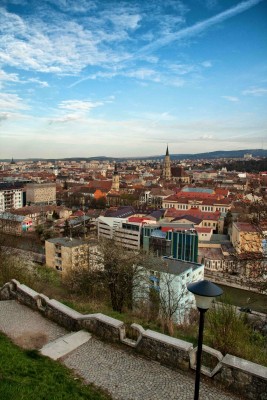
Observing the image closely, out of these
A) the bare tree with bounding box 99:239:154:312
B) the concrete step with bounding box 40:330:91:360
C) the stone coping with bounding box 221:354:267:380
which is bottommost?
the bare tree with bounding box 99:239:154:312

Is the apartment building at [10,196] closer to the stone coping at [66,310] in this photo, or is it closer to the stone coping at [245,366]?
the stone coping at [66,310]

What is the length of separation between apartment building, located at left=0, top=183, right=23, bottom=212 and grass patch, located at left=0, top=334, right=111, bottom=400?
5067cm

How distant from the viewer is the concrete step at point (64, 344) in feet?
15.3

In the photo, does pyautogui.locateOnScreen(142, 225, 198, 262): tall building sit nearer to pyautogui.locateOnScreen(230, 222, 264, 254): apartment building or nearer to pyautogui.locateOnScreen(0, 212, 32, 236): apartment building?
pyautogui.locateOnScreen(0, 212, 32, 236): apartment building

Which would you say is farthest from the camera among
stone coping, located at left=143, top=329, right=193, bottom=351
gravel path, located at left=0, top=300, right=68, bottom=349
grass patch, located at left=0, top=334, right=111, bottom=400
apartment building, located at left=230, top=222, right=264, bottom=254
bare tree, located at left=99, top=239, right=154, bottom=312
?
bare tree, located at left=99, top=239, right=154, bottom=312

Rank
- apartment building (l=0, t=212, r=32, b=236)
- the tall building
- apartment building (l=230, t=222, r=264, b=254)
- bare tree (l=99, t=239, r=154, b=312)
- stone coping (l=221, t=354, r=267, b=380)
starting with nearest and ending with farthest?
stone coping (l=221, t=354, r=267, b=380) → apartment building (l=230, t=222, r=264, b=254) → bare tree (l=99, t=239, r=154, b=312) → the tall building → apartment building (l=0, t=212, r=32, b=236)

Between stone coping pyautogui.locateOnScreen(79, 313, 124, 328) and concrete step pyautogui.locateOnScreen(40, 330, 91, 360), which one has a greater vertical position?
stone coping pyautogui.locateOnScreen(79, 313, 124, 328)

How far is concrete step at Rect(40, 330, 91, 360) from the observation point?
15.3 ft

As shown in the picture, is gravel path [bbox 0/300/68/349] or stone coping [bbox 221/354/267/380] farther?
gravel path [bbox 0/300/68/349]

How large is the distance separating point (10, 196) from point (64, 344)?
2082 inches

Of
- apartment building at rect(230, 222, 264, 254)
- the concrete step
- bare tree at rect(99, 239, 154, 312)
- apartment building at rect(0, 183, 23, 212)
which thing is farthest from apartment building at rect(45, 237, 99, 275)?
apartment building at rect(0, 183, 23, 212)

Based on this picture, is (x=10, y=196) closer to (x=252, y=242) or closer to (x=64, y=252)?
(x=64, y=252)

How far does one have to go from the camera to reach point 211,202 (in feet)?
146

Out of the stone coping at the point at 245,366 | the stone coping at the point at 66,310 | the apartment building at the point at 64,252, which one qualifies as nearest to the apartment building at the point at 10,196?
the apartment building at the point at 64,252
